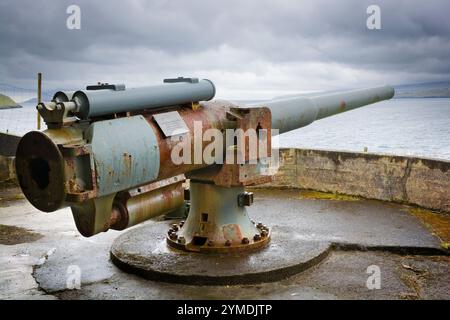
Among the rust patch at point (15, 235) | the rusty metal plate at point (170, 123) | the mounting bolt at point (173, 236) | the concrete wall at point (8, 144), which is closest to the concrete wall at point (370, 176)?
the mounting bolt at point (173, 236)

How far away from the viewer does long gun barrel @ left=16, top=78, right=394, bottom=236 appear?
359cm

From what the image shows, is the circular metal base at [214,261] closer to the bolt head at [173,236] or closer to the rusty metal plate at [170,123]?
the bolt head at [173,236]

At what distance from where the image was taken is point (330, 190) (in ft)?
26.0

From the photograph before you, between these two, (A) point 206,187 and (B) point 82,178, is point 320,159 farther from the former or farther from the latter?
(B) point 82,178

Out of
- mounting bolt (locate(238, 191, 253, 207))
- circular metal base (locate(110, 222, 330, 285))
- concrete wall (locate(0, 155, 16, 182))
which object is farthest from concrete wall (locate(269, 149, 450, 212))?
concrete wall (locate(0, 155, 16, 182))

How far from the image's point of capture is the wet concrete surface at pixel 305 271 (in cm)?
432

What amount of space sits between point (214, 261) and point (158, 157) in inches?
47.4

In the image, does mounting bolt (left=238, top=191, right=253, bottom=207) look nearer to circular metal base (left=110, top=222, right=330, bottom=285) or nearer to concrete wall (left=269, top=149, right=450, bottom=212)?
circular metal base (left=110, top=222, right=330, bottom=285)

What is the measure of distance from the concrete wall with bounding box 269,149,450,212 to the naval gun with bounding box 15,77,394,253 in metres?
1.53

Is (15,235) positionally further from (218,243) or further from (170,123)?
(170,123)

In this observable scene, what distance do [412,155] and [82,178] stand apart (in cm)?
481

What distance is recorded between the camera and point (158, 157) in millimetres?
4086

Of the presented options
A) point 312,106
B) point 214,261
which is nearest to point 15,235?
point 214,261
